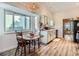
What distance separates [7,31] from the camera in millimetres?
2160

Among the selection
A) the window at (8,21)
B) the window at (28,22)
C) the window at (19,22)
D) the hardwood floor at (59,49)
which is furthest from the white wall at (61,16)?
the window at (8,21)

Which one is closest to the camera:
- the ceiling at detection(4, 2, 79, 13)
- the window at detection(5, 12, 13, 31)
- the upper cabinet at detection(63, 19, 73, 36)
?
the window at detection(5, 12, 13, 31)

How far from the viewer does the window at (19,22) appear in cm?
222

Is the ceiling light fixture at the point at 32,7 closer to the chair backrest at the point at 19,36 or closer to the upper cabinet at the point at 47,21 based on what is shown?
the upper cabinet at the point at 47,21

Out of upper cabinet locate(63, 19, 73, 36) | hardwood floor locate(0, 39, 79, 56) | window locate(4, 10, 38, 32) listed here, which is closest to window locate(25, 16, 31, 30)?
window locate(4, 10, 38, 32)

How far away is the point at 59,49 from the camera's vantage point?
2291 mm

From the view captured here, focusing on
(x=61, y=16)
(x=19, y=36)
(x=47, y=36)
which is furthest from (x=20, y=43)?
(x=61, y=16)

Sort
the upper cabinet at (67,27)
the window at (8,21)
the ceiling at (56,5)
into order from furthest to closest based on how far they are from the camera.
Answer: the upper cabinet at (67,27), the ceiling at (56,5), the window at (8,21)

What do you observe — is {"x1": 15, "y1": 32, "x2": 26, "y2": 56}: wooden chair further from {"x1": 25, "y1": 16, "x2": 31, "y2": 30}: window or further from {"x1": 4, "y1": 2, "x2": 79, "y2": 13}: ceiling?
{"x1": 4, "y1": 2, "x2": 79, "y2": 13}: ceiling

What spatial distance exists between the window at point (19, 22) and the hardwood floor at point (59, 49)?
538mm

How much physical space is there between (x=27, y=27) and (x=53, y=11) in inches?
25.5

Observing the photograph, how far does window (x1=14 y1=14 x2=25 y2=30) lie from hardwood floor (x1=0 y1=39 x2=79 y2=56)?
1.76 feet

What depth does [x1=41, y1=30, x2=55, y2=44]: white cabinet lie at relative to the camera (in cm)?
239

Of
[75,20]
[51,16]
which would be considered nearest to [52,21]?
[51,16]
